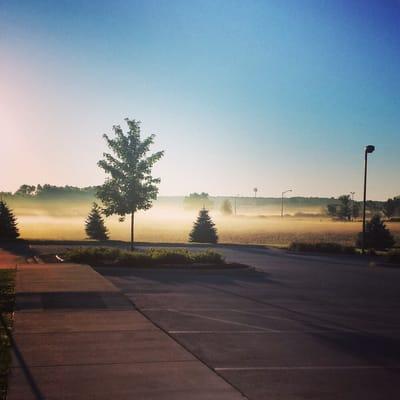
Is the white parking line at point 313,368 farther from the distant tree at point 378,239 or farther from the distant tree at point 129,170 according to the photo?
the distant tree at point 378,239

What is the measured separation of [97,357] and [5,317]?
3643 mm

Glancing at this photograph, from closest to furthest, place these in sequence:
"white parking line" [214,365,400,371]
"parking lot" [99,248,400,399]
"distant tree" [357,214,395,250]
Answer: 1. "parking lot" [99,248,400,399]
2. "white parking line" [214,365,400,371]
3. "distant tree" [357,214,395,250]

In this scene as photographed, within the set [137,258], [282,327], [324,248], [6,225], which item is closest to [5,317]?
[282,327]

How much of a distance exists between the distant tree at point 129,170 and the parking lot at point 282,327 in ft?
35.5

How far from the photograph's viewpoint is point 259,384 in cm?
709

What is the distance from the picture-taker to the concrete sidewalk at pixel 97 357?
6.52 metres

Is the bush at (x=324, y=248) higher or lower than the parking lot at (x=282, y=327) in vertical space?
higher

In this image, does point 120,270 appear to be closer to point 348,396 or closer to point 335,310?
point 335,310

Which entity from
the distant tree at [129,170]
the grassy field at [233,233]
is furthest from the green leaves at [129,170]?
the grassy field at [233,233]

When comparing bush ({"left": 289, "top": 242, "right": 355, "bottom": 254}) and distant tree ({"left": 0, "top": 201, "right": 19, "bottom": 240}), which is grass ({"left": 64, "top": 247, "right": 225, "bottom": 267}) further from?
distant tree ({"left": 0, "top": 201, "right": 19, "bottom": 240})

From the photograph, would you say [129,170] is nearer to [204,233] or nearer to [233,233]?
[204,233]

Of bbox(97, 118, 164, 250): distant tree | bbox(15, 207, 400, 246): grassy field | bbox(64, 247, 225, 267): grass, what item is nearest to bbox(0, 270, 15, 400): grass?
bbox(64, 247, 225, 267): grass

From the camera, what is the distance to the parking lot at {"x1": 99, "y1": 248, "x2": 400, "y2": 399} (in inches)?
290

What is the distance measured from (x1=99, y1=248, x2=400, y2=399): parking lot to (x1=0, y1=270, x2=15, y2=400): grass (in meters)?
2.82
